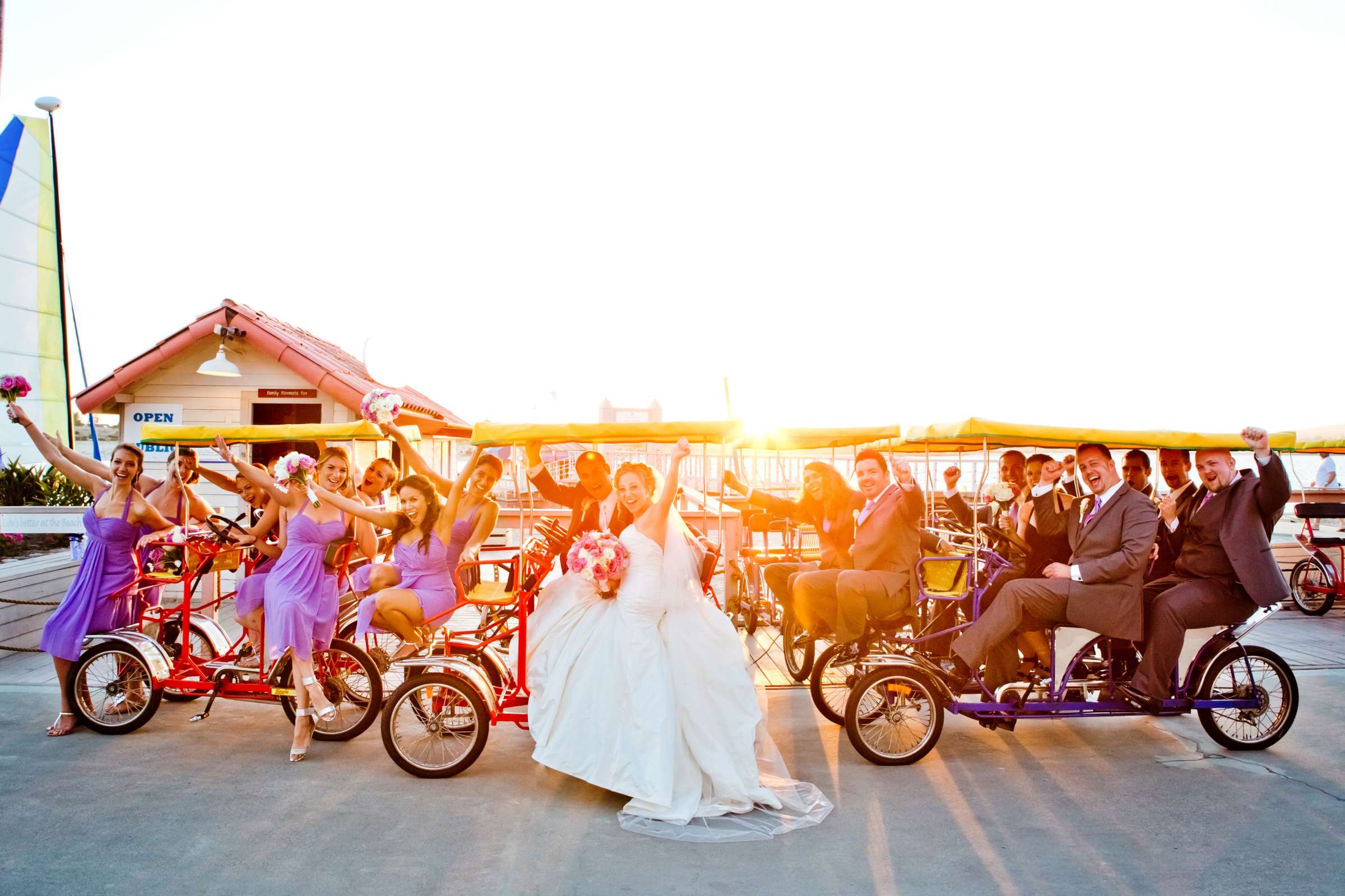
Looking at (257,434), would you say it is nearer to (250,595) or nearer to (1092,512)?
(250,595)

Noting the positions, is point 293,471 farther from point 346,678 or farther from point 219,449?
→ point 346,678

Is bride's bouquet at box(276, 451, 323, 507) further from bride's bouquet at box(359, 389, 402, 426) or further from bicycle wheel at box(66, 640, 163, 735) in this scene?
bicycle wheel at box(66, 640, 163, 735)

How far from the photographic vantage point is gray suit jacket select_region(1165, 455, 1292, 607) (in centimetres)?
551

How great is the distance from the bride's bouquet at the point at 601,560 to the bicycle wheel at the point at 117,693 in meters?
3.32

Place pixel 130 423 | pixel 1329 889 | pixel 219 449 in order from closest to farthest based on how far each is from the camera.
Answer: pixel 1329 889 → pixel 219 449 → pixel 130 423

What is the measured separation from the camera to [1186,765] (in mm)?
5602

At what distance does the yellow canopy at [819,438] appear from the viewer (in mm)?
7582

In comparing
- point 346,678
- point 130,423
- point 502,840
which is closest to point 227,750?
point 346,678

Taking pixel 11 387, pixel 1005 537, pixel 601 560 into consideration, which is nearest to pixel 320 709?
pixel 601 560

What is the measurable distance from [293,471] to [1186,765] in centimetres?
629

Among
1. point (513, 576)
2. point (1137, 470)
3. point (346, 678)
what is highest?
point (1137, 470)

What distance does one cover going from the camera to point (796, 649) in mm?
7645

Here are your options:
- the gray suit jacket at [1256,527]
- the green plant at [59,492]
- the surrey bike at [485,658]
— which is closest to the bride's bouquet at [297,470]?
the surrey bike at [485,658]

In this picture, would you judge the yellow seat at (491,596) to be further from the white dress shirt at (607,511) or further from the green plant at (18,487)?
the green plant at (18,487)
